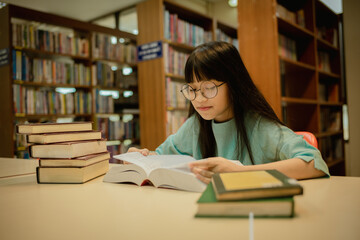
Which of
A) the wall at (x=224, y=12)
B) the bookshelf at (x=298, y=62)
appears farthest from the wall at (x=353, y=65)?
the wall at (x=224, y=12)

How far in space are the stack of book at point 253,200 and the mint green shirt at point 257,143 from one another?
0.41 metres

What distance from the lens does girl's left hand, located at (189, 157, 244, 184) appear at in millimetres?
764

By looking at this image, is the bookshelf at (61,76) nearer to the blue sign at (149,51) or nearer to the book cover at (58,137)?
the blue sign at (149,51)

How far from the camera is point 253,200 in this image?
0.52 meters

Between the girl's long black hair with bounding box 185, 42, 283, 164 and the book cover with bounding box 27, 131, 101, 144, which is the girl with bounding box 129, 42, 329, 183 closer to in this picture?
→ the girl's long black hair with bounding box 185, 42, 283, 164

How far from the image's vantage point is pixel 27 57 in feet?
10.5

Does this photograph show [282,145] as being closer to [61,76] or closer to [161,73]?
[161,73]

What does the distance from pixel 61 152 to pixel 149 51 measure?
7.17 ft

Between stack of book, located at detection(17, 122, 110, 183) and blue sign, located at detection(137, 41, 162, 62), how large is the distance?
200 cm

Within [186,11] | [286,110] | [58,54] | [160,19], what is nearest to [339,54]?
[286,110]

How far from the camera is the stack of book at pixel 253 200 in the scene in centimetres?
51

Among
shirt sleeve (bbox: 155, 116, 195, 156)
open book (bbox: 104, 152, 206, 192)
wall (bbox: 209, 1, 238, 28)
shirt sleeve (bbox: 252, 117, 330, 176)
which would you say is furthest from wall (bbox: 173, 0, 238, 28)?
open book (bbox: 104, 152, 206, 192)

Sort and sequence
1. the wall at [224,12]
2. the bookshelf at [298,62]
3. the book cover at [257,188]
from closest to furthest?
the book cover at [257,188], the bookshelf at [298,62], the wall at [224,12]

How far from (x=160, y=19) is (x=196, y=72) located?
186 centimetres
